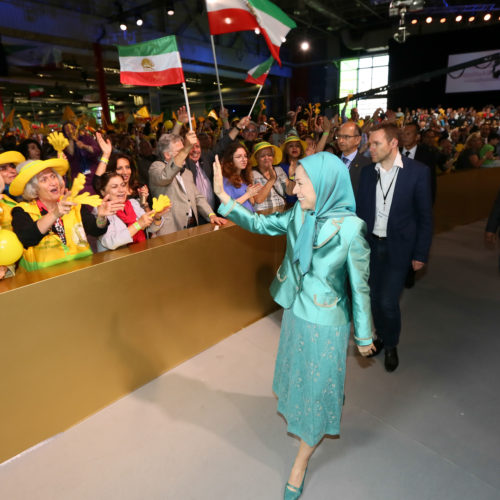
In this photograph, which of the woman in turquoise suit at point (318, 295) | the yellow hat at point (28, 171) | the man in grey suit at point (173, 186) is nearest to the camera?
the woman in turquoise suit at point (318, 295)

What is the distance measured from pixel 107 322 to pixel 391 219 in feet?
6.28

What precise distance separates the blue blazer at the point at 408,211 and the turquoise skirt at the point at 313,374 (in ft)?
3.41

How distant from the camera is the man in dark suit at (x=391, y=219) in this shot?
241 cm

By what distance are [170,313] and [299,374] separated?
1.14 metres

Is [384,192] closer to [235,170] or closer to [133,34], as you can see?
[235,170]

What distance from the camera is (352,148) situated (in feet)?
10.4

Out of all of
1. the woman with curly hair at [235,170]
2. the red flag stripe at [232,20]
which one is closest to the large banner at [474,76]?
the red flag stripe at [232,20]

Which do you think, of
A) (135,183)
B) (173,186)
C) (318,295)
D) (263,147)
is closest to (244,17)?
(263,147)

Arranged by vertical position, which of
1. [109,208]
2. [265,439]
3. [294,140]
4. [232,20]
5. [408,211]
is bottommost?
[265,439]

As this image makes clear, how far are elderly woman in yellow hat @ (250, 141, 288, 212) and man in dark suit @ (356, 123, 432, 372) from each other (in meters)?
0.90

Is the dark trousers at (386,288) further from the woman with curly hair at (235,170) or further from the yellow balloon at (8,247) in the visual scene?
the yellow balloon at (8,247)

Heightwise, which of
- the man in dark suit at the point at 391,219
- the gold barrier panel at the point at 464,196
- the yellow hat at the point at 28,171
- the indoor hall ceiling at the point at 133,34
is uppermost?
the indoor hall ceiling at the point at 133,34

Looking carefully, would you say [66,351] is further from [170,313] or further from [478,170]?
[478,170]

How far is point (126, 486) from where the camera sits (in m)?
1.81
